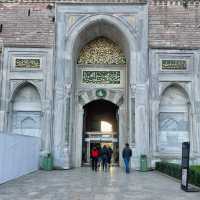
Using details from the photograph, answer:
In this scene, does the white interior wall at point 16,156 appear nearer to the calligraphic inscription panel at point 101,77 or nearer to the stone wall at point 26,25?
the calligraphic inscription panel at point 101,77

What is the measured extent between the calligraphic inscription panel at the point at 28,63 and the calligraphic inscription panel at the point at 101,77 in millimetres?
2270

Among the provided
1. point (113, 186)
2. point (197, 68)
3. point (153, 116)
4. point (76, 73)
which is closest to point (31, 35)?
point (76, 73)

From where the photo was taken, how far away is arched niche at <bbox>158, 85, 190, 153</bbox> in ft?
45.2

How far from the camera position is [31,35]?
14141 mm

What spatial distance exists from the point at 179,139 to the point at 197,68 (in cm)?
300

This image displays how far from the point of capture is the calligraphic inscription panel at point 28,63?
46.1 feet

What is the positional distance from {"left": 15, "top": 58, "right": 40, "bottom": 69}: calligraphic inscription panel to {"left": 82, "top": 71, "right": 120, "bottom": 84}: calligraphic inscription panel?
2.27 metres

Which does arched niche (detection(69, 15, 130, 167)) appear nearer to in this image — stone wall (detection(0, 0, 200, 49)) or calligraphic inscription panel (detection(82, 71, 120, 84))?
calligraphic inscription panel (detection(82, 71, 120, 84))

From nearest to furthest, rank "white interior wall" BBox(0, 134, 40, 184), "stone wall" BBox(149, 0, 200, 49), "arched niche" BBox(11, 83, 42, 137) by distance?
"white interior wall" BBox(0, 134, 40, 184)
"arched niche" BBox(11, 83, 42, 137)
"stone wall" BBox(149, 0, 200, 49)

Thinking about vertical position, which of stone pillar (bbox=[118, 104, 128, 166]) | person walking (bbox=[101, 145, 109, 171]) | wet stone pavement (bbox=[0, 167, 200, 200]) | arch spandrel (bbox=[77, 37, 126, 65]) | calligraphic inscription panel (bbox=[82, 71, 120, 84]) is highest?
arch spandrel (bbox=[77, 37, 126, 65])

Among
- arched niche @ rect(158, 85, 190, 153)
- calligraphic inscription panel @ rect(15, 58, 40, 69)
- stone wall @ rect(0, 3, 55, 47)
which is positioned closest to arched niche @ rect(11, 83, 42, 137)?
calligraphic inscription panel @ rect(15, 58, 40, 69)

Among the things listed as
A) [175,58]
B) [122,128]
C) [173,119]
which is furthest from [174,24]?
[122,128]

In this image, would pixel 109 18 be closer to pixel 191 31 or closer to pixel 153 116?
pixel 191 31

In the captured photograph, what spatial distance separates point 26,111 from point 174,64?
6.42 metres
